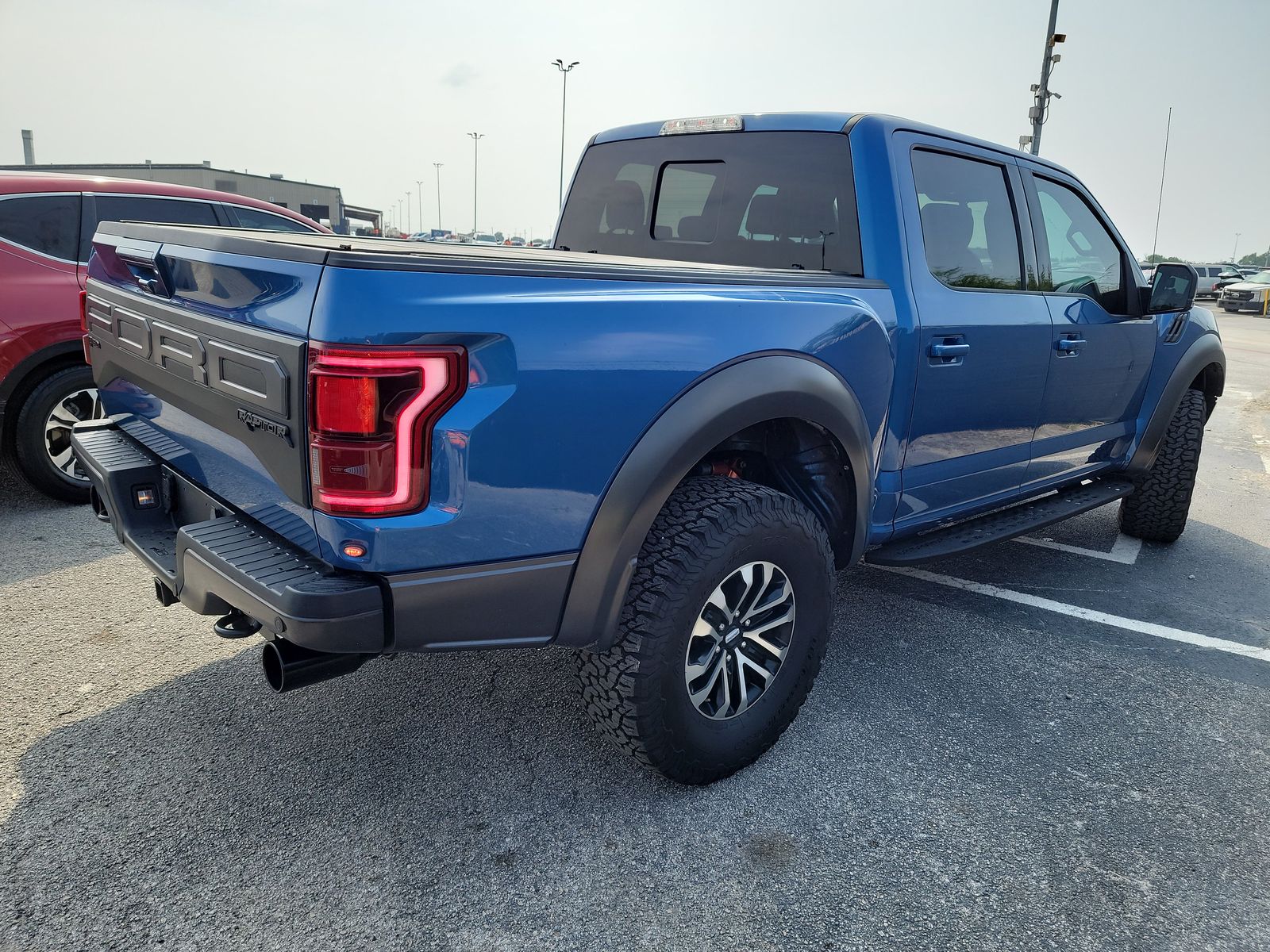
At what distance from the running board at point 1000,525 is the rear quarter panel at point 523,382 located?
50.5 inches

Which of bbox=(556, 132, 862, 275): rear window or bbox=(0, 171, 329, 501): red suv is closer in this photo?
bbox=(556, 132, 862, 275): rear window

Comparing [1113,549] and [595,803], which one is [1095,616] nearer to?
[1113,549]

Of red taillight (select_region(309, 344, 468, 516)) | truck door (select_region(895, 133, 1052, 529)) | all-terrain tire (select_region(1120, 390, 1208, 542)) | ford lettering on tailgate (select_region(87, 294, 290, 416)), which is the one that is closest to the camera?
red taillight (select_region(309, 344, 468, 516))

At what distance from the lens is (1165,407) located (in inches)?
179

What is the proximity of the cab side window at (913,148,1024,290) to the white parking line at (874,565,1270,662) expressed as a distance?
3.73 feet

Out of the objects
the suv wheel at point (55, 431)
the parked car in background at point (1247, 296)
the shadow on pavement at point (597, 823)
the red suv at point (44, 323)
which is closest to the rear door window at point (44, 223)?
the red suv at point (44, 323)

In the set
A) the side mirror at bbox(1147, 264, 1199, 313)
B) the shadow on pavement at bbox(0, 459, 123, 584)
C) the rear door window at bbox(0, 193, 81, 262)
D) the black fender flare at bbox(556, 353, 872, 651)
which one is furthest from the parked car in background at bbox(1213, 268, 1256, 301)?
the shadow on pavement at bbox(0, 459, 123, 584)

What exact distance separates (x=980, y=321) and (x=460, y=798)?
2341 millimetres

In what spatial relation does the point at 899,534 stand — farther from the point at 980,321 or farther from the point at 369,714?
the point at 369,714

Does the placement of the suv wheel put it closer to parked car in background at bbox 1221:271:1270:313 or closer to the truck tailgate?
the truck tailgate

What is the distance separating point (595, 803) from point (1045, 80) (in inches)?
681

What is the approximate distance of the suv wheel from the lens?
4605mm

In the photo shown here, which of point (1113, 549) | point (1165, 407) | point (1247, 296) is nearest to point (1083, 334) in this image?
point (1165, 407)

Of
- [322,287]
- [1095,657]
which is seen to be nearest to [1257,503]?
[1095,657]
